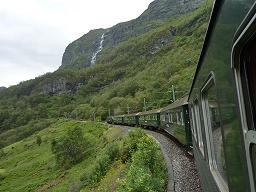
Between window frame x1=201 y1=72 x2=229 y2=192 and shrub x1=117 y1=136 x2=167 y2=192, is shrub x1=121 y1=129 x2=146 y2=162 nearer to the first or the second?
shrub x1=117 y1=136 x2=167 y2=192

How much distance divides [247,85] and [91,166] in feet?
93.1

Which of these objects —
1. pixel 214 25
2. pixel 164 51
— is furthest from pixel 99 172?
pixel 164 51

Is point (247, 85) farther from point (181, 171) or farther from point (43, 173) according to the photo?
point (43, 173)

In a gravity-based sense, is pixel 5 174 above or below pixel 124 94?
below

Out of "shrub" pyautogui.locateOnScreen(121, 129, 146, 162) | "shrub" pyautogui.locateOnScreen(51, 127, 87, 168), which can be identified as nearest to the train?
"shrub" pyautogui.locateOnScreen(121, 129, 146, 162)

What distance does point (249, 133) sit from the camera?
246 centimetres

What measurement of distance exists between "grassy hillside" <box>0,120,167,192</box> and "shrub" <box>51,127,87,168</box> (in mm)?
992

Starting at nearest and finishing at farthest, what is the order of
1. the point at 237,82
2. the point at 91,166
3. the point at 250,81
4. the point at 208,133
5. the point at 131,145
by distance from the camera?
the point at 250,81
the point at 237,82
the point at 208,133
the point at 131,145
the point at 91,166

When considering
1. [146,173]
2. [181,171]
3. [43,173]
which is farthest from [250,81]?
[43,173]

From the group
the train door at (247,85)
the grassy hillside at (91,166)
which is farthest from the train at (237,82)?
the grassy hillside at (91,166)

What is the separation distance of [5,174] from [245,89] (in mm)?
75828

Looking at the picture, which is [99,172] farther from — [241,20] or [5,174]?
[5,174]

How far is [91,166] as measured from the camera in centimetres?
3019

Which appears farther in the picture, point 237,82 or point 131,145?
point 131,145
